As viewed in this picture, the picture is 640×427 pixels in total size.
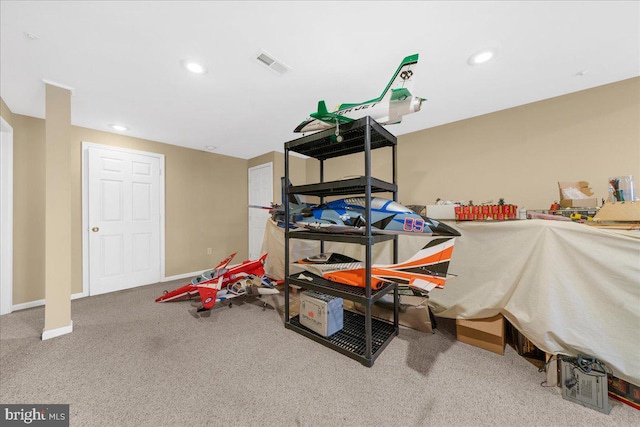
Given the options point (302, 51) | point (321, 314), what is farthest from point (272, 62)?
point (321, 314)

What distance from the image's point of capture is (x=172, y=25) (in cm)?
153

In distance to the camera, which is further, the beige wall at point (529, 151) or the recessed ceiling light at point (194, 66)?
the beige wall at point (529, 151)

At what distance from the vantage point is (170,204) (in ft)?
13.1

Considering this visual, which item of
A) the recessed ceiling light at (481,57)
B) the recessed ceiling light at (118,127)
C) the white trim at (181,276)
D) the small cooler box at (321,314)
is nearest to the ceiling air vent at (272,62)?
the recessed ceiling light at (481,57)

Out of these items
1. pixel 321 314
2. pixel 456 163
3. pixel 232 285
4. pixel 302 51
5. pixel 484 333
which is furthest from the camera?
pixel 456 163

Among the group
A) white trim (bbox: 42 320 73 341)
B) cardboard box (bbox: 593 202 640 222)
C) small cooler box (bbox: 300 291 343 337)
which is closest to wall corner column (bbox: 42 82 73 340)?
white trim (bbox: 42 320 73 341)

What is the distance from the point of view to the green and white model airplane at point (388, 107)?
1.62 m

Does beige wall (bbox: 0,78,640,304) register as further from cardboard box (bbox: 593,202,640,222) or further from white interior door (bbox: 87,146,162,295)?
cardboard box (bbox: 593,202,640,222)

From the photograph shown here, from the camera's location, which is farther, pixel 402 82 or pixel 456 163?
pixel 456 163

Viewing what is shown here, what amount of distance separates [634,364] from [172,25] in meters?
3.57

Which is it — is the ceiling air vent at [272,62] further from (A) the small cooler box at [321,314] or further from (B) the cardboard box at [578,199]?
(B) the cardboard box at [578,199]

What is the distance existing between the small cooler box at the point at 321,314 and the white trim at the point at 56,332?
7.47ft

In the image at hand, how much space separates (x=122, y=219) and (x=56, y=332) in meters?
1.83

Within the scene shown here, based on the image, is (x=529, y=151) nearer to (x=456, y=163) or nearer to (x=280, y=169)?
(x=456, y=163)
